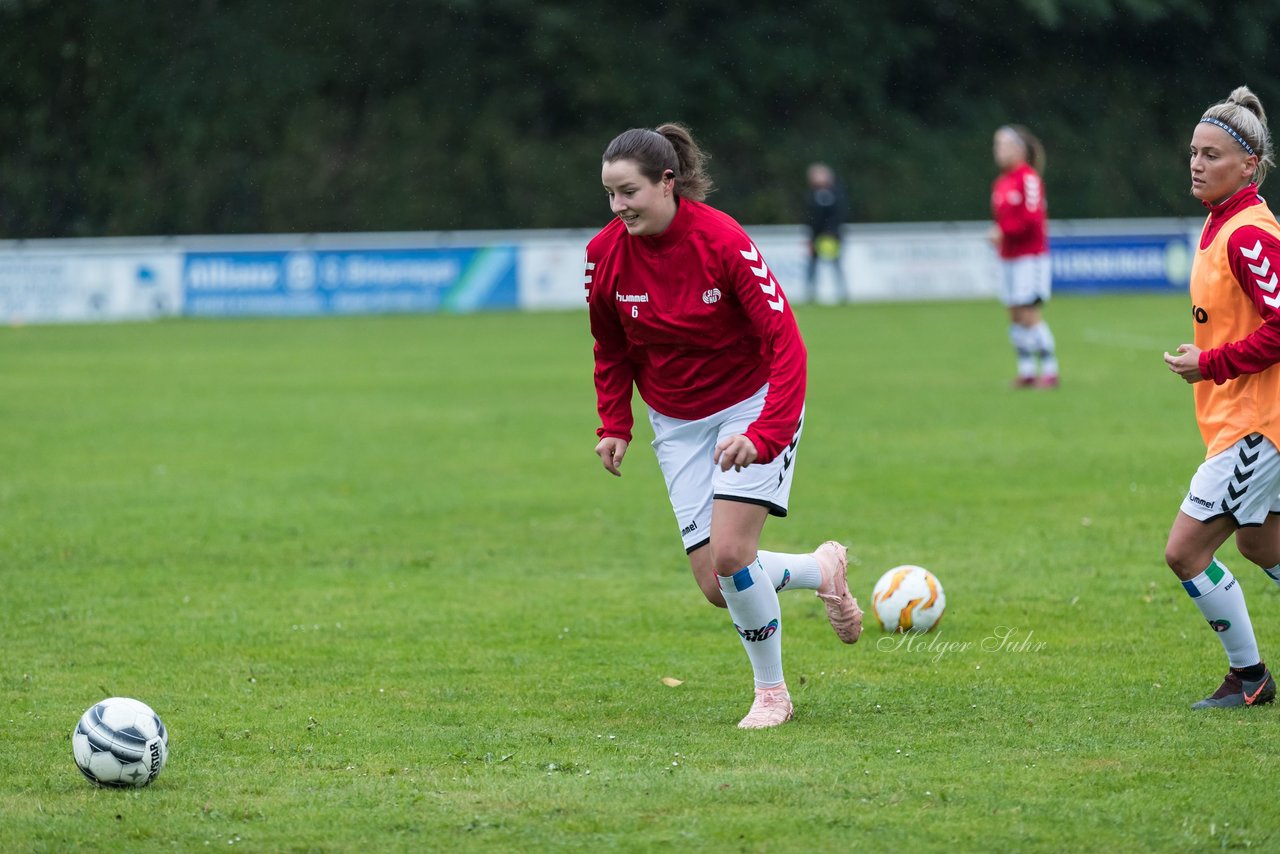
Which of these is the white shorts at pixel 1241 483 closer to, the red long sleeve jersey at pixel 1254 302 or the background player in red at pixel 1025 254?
the red long sleeve jersey at pixel 1254 302

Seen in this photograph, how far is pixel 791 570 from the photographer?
617 cm

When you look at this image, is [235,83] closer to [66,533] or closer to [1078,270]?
[1078,270]

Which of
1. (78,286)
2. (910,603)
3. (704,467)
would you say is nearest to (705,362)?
(704,467)

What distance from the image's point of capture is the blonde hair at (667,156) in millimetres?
5555

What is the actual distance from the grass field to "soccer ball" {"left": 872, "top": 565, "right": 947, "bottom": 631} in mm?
147

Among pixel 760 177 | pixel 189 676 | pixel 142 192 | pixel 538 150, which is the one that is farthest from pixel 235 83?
pixel 189 676

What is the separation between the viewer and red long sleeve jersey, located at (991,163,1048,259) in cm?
1652

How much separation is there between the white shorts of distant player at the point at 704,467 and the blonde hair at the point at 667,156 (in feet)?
2.43

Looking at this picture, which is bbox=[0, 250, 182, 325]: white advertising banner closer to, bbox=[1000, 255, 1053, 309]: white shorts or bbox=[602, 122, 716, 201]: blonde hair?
bbox=[1000, 255, 1053, 309]: white shorts

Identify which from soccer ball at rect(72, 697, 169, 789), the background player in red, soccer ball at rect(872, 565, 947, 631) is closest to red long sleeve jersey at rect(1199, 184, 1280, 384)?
soccer ball at rect(872, 565, 947, 631)

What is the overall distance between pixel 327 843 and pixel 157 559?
5252 mm

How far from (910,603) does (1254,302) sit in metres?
2.25

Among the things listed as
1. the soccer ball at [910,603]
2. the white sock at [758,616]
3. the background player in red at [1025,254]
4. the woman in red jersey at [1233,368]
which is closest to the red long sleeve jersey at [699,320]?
the white sock at [758,616]

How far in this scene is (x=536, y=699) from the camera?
248 inches
